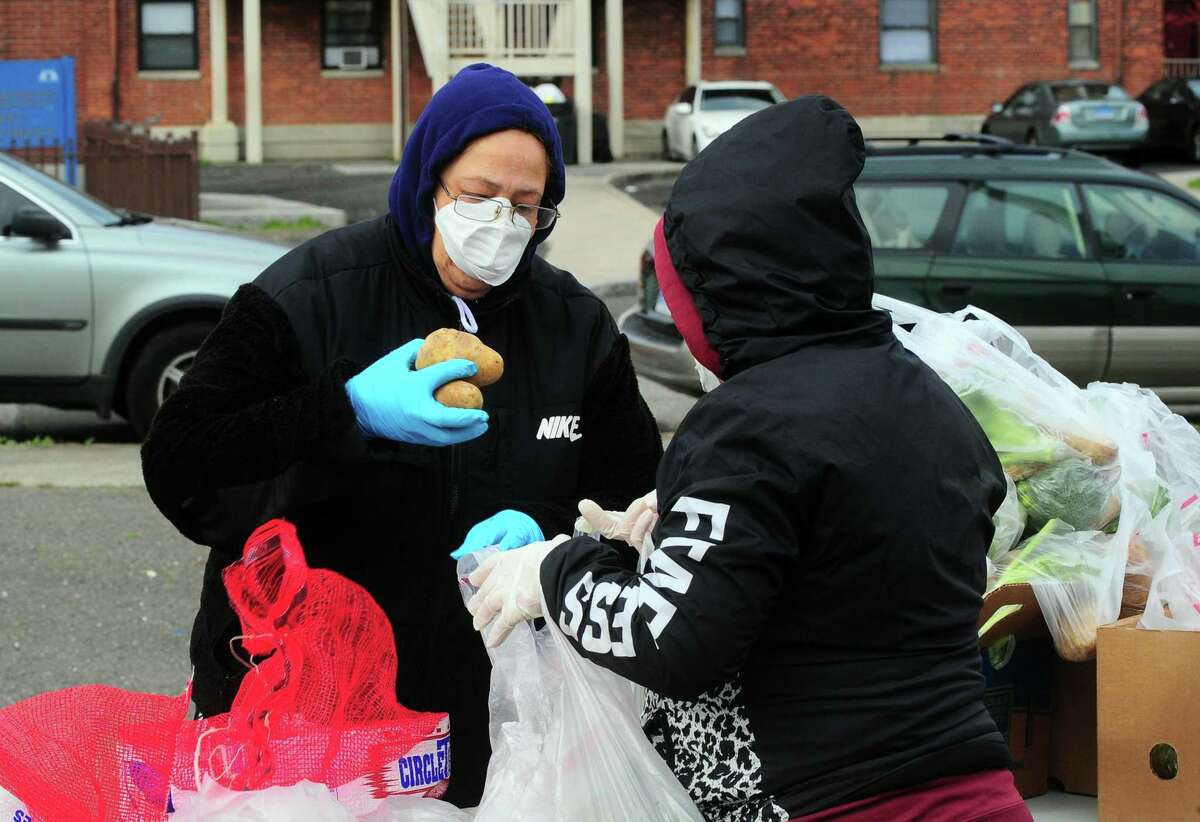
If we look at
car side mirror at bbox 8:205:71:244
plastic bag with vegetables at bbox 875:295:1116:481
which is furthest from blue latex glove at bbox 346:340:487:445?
car side mirror at bbox 8:205:71:244

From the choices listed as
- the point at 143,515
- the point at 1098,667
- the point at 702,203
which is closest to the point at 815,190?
the point at 702,203

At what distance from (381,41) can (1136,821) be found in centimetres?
2871

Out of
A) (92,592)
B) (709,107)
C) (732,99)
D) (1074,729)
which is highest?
(732,99)

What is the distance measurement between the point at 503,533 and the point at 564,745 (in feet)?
1.23

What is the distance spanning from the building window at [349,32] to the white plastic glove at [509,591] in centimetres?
2882

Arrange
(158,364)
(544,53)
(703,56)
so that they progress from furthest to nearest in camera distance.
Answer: (703,56) < (544,53) < (158,364)

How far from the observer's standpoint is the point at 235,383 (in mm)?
2490

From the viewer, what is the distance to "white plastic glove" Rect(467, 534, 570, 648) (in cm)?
204

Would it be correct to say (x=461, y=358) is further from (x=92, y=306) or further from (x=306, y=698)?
(x=92, y=306)

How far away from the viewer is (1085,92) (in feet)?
88.9

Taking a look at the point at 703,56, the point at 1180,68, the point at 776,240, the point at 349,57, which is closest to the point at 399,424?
the point at 776,240

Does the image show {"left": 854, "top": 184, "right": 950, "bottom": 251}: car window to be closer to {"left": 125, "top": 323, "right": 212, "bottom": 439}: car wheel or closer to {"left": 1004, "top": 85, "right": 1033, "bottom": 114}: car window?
{"left": 125, "top": 323, "right": 212, "bottom": 439}: car wheel

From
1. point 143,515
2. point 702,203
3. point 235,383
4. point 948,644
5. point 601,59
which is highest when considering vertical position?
point 601,59

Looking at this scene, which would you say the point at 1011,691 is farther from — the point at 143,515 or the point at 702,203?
the point at 143,515
